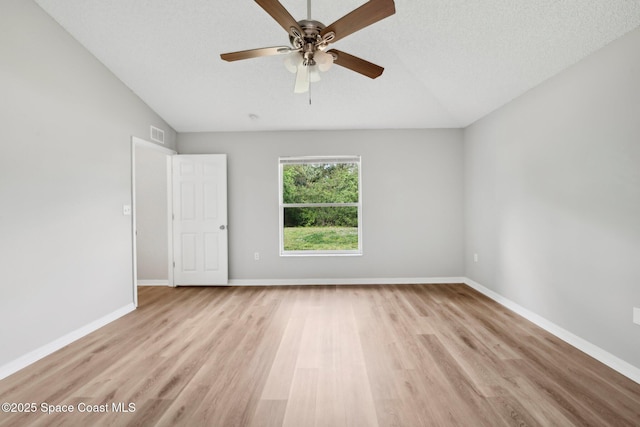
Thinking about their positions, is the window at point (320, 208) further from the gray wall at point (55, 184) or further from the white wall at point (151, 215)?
the gray wall at point (55, 184)

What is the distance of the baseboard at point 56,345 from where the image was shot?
2.25 metres

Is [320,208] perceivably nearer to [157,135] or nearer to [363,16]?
[157,135]

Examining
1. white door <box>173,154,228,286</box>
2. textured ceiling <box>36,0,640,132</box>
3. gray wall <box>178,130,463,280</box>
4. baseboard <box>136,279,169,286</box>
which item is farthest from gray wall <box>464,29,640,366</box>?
baseboard <box>136,279,169,286</box>

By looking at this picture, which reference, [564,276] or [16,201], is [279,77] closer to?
[16,201]

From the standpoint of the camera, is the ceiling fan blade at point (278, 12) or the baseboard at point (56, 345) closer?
the ceiling fan blade at point (278, 12)

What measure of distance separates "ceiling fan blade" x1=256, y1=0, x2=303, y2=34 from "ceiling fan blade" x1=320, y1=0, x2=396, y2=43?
20cm

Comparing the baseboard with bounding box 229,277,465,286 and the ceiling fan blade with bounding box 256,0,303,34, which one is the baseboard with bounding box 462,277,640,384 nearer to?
the baseboard with bounding box 229,277,465,286

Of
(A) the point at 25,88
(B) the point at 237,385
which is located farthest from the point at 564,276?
(A) the point at 25,88

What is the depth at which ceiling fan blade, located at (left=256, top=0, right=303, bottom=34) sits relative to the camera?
163 cm

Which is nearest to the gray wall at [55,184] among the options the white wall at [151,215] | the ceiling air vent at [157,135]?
the ceiling air vent at [157,135]

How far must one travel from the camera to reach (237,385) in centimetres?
203

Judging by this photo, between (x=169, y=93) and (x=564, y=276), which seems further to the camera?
(x=169, y=93)

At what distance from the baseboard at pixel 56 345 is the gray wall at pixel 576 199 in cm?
444

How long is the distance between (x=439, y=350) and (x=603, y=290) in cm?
Result: 132
